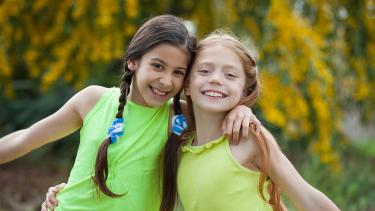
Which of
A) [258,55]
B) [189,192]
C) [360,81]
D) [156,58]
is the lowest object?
[360,81]

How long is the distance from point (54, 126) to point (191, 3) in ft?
11.4

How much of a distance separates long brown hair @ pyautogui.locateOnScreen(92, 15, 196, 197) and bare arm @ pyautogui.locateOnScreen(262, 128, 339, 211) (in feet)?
1.29

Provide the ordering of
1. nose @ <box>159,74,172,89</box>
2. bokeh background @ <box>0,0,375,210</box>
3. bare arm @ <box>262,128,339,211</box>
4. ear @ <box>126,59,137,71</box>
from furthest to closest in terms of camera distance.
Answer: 1. bokeh background @ <box>0,0,375,210</box>
2. ear @ <box>126,59,137,71</box>
3. nose @ <box>159,74,172,89</box>
4. bare arm @ <box>262,128,339,211</box>

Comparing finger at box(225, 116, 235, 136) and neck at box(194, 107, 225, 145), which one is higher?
finger at box(225, 116, 235, 136)

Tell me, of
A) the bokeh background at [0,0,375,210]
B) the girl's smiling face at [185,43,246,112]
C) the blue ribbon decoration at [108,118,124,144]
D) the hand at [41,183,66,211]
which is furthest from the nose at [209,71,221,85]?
the bokeh background at [0,0,375,210]

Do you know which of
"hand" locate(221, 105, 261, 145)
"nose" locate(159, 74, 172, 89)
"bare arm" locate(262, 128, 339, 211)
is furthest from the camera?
"nose" locate(159, 74, 172, 89)

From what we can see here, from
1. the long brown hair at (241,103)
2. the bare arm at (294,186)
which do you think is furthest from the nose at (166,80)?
the bare arm at (294,186)

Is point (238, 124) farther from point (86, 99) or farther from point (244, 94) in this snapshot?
point (86, 99)

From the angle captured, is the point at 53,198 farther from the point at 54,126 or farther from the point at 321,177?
the point at 321,177

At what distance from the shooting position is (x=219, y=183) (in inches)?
69.9

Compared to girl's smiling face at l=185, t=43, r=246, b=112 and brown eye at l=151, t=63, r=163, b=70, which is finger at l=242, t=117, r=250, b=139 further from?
brown eye at l=151, t=63, r=163, b=70

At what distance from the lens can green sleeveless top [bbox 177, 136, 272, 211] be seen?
1768 mm

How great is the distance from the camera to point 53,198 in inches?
78.1

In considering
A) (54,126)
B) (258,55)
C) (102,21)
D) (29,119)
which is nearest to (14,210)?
(29,119)
